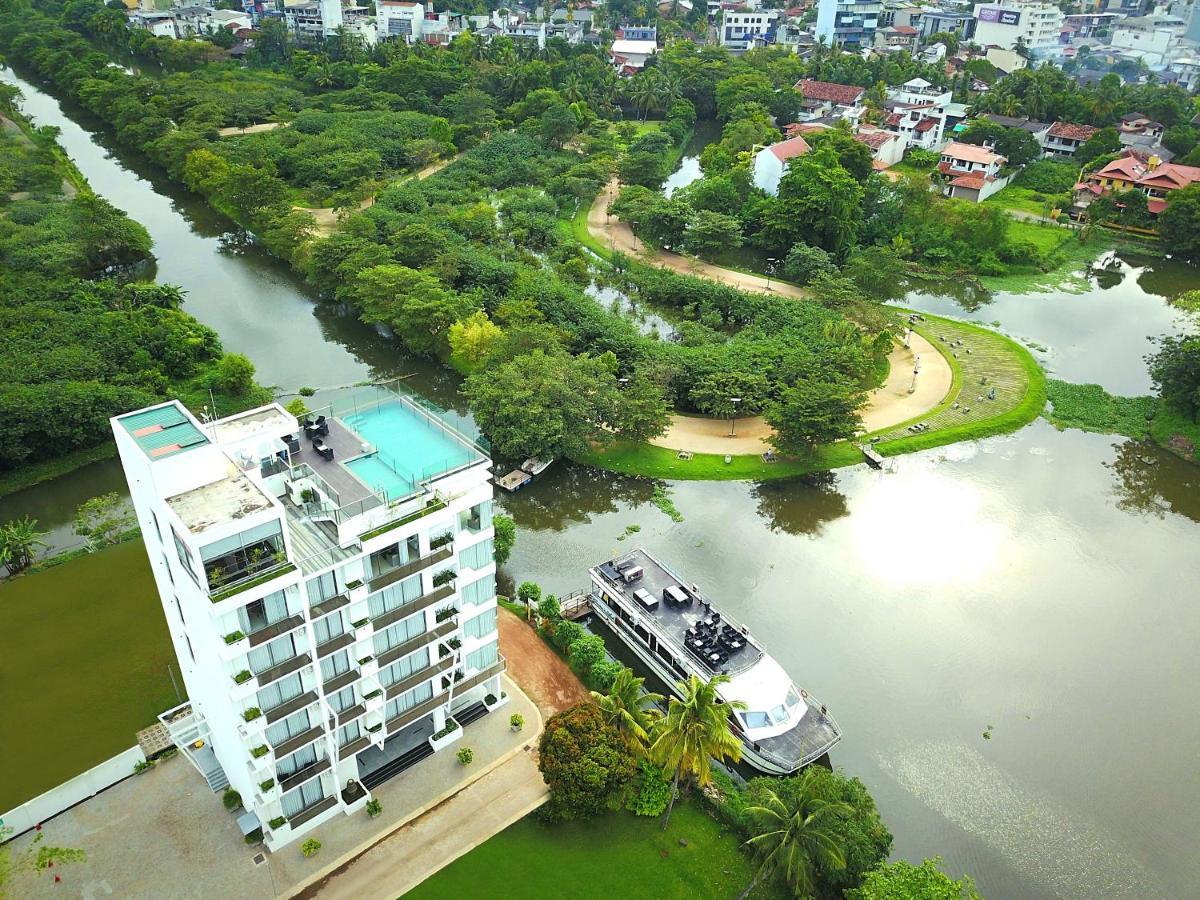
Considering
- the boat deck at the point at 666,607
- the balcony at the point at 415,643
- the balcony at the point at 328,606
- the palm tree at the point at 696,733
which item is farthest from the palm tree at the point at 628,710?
the balcony at the point at 328,606

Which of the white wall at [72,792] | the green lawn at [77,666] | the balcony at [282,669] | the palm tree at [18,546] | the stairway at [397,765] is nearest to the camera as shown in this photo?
the balcony at [282,669]

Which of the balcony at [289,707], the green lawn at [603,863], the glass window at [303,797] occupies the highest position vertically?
the balcony at [289,707]

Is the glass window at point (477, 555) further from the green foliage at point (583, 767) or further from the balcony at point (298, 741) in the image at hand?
the balcony at point (298, 741)

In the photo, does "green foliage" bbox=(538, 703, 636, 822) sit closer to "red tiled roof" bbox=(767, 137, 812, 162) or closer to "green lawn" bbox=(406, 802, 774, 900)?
"green lawn" bbox=(406, 802, 774, 900)

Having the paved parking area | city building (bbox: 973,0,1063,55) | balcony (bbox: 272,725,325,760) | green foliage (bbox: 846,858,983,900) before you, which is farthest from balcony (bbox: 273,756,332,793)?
city building (bbox: 973,0,1063,55)

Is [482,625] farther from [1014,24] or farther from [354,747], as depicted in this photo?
[1014,24]

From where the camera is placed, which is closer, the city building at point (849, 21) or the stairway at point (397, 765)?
the stairway at point (397, 765)
